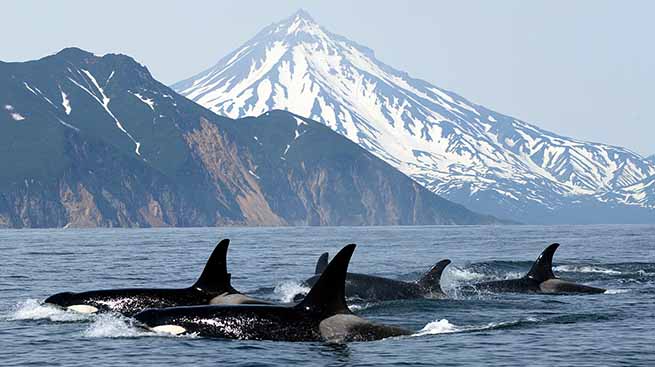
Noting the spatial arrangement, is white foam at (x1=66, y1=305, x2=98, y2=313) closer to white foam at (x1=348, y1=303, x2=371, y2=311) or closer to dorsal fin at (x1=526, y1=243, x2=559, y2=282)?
white foam at (x1=348, y1=303, x2=371, y2=311)

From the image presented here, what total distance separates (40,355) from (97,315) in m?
4.78

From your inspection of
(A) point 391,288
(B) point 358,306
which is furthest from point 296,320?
(A) point 391,288

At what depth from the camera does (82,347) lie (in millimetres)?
23703

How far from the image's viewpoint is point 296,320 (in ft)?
76.8

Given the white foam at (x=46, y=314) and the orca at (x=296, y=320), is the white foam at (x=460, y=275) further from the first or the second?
the orca at (x=296, y=320)

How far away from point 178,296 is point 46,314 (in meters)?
3.66

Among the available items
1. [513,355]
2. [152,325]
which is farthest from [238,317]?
[513,355]

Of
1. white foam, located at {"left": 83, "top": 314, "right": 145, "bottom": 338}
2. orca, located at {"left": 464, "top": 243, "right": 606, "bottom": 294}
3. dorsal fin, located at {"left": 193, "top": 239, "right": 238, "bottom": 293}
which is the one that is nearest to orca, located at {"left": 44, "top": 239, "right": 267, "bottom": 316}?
dorsal fin, located at {"left": 193, "top": 239, "right": 238, "bottom": 293}

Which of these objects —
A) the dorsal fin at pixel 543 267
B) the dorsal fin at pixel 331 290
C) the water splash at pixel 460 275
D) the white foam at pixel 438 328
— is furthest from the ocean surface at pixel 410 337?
the water splash at pixel 460 275

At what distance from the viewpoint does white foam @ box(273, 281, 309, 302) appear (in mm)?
37041

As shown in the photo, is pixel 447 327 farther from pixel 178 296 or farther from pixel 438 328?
pixel 178 296

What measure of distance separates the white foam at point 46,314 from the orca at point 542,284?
1692 centimetres

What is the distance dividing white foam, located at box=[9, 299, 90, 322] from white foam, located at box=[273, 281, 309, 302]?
30.7 feet

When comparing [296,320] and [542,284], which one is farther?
[542,284]
